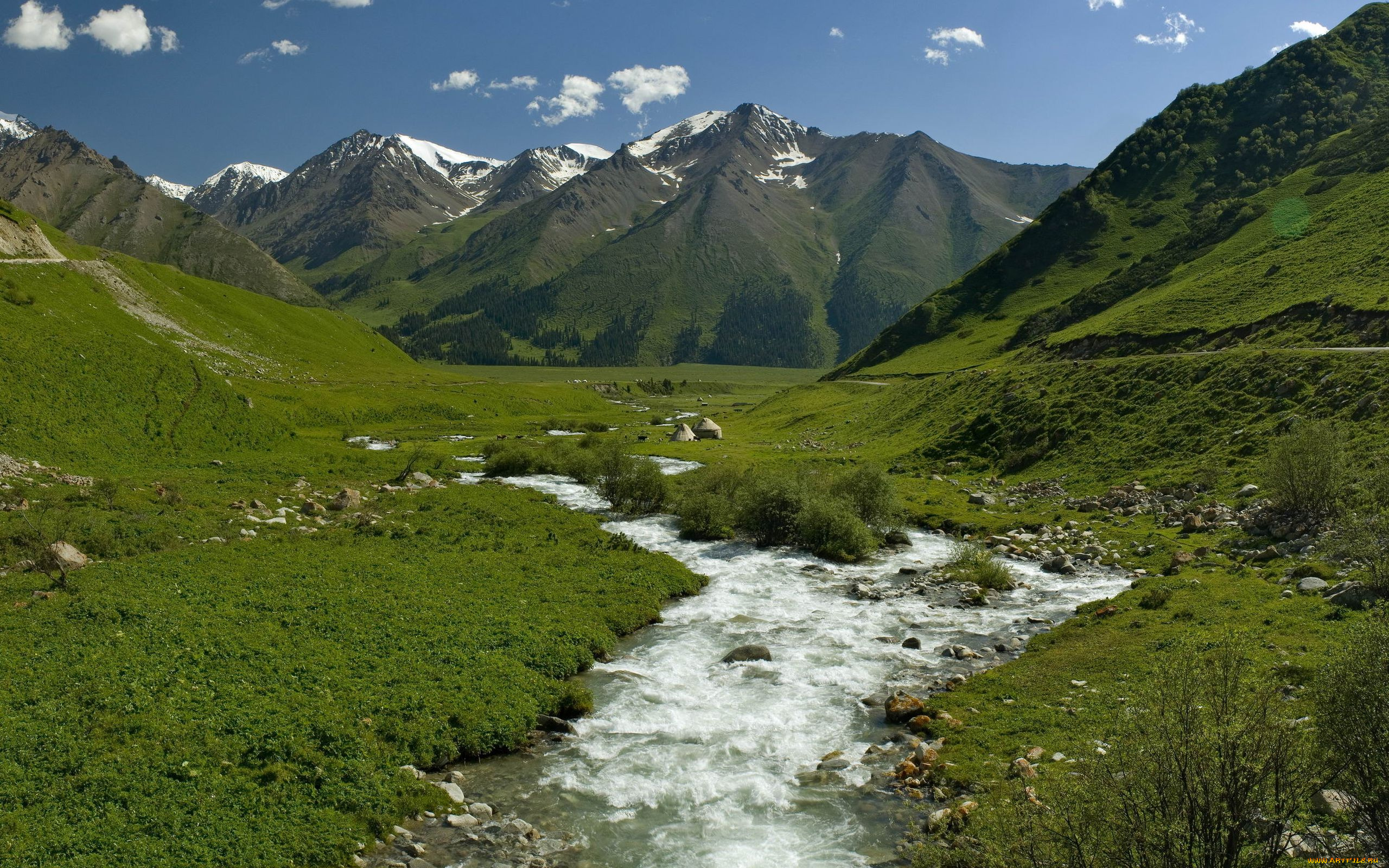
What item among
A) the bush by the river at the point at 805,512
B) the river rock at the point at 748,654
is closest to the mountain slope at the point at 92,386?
the bush by the river at the point at 805,512

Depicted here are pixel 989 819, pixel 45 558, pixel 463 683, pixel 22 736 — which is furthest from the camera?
pixel 45 558

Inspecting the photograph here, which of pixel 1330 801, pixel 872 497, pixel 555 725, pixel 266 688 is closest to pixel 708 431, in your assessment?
pixel 872 497

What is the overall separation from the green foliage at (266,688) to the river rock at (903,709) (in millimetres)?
11120

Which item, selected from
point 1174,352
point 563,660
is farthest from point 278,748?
point 1174,352

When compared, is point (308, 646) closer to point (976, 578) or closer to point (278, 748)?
point (278, 748)

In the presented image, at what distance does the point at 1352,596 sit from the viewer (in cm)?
2528

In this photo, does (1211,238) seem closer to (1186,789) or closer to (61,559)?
(1186,789)

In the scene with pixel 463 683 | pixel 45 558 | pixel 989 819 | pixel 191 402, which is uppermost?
pixel 191 402

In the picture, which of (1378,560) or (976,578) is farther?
(976,578)

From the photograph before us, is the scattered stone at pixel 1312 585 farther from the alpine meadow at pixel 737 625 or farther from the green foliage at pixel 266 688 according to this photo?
the green foliage at pixel 266 688

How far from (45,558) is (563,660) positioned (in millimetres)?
23250

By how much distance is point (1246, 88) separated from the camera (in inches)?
7475

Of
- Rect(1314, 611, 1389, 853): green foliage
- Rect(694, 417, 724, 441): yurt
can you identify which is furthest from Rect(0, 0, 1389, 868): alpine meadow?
Rect(694, 417, 724, 441): yurt

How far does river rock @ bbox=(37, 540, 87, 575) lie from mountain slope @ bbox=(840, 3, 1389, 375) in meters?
86.0
